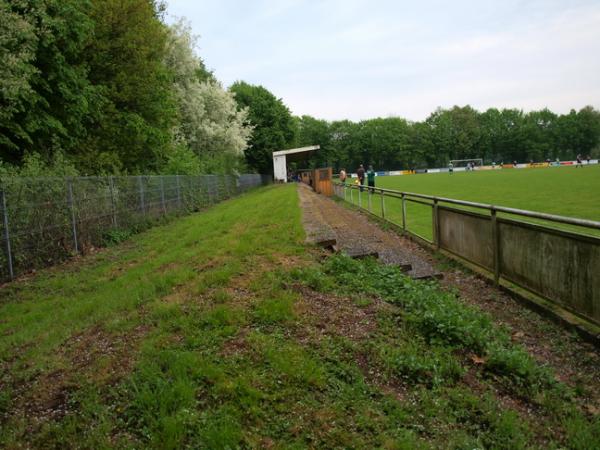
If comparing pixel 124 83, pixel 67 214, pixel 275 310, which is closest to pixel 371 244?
pixel 275 310

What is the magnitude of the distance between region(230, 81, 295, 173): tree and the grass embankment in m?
49.4

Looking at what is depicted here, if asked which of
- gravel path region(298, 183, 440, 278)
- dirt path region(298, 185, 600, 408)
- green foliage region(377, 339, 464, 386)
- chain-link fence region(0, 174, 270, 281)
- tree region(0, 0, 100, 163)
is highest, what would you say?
tree region(0, 0, 100, 163)

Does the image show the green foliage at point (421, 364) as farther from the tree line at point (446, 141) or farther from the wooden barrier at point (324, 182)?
the tree line at point (446, 141)

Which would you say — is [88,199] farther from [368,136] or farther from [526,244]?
[368,136]

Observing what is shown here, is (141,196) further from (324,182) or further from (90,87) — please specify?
(324,182)

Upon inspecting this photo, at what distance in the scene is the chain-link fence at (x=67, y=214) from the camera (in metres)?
8.53

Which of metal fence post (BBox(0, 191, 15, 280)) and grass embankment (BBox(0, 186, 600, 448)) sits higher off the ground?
metal fence post (BBox(0, 191, 15, 280))

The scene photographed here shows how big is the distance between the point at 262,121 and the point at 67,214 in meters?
45.6

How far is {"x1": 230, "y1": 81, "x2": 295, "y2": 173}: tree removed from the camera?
54.1 meters

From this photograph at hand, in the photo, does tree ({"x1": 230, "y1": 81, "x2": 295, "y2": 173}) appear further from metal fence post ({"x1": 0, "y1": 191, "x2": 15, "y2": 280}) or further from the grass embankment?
the grass embankment

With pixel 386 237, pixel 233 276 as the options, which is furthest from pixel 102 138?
pixel 233 276

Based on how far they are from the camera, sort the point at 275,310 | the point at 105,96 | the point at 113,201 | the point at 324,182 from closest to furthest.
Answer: the point at 275,310 < the point at 113,201 < the point at 105,96 < the point at 324,182

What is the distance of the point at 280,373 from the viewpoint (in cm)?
324

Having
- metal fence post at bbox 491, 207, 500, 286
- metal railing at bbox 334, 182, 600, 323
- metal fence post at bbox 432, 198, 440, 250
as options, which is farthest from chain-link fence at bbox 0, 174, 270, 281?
metal fence post at bbox 491, 207, 500, 286
